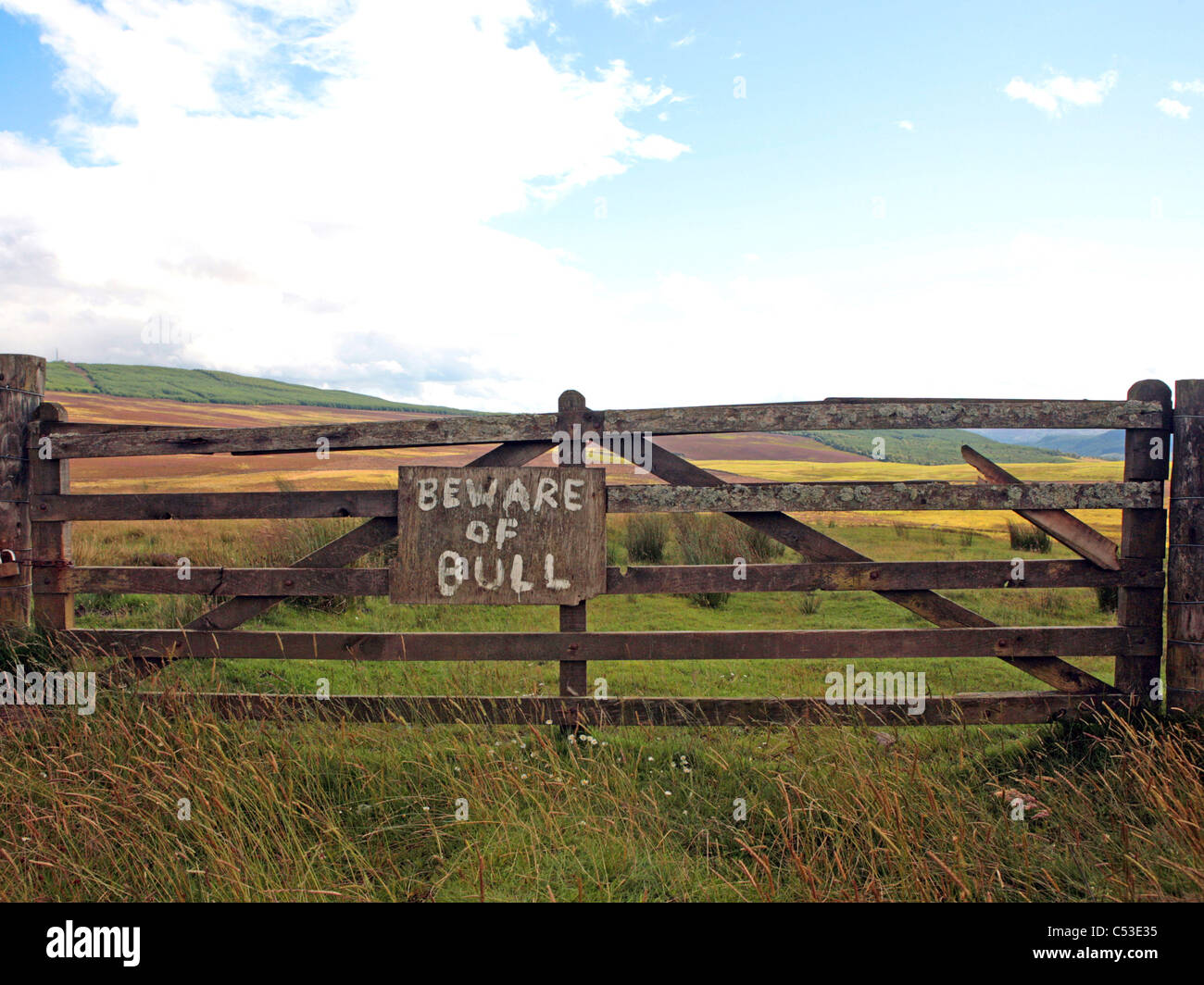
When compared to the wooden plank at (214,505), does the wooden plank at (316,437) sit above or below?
above

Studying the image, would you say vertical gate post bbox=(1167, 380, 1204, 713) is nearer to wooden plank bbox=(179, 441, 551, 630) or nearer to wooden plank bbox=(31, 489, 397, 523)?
wooden plank bbox=(179, 441, 551, 630)

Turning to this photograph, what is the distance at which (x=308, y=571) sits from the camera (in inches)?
176

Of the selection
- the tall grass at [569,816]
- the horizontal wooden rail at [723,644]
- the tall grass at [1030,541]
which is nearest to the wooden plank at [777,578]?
the horizontal wooden rail at [723,644]

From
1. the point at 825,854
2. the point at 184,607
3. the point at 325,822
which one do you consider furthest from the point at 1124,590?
the point at 184,607

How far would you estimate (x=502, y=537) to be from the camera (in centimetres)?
432

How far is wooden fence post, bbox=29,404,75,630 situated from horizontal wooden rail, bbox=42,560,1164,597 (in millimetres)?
902

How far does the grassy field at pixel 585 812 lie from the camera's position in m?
2.85

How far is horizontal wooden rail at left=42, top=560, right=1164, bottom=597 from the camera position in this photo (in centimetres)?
434

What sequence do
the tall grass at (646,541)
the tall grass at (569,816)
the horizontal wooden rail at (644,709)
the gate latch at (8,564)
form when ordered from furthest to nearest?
the tall grass at (646,541)
the gate latch at (8,564)
the horizontal wooden rail at (644,709)
the tall grass at (569,816)

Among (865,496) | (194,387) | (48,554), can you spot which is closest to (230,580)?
(48,554)

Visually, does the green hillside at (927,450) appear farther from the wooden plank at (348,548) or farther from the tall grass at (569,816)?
the tall grass at (569,816)

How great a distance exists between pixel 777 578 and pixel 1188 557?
8.50 ft

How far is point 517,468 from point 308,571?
1.51m

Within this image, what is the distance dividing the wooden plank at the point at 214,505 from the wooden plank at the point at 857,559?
1.78 m
